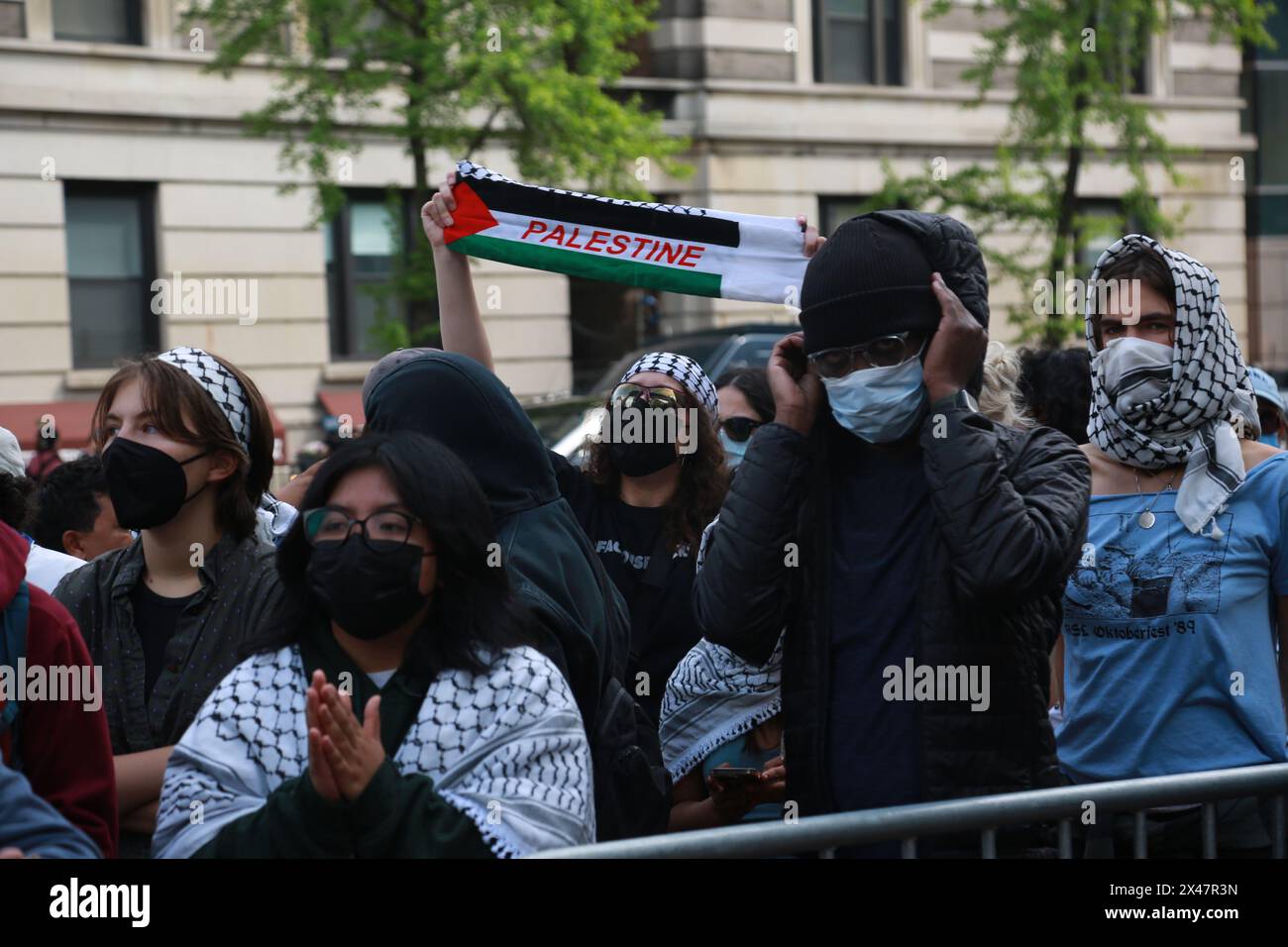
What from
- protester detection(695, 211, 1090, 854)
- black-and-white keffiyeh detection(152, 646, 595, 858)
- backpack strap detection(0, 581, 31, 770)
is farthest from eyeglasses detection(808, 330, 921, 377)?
backpack strap detection(0, 581, 31, 770)

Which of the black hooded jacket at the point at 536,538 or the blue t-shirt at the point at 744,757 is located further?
the blue t-shirt at the point at 744,757

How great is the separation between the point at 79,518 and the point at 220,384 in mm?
2152

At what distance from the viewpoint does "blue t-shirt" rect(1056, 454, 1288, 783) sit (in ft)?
13.2

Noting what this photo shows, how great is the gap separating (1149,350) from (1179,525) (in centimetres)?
45

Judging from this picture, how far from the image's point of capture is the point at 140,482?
158 inches

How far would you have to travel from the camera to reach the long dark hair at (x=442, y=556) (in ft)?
10.2

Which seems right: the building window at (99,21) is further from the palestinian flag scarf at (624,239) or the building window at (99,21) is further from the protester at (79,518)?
the palestinian flag scarf at (624,239)

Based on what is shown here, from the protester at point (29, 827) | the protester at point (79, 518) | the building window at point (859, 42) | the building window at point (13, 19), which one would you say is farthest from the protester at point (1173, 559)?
the building window at point (859, 42)

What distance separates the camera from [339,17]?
16969mm

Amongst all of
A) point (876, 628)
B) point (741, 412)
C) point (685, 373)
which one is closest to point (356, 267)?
→ point (741, 412)

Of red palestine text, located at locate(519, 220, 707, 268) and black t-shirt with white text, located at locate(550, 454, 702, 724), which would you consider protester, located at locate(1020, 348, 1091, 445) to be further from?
red palestine text, located at locate(519, 220, 707, 268)

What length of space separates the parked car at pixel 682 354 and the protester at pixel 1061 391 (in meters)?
4.52

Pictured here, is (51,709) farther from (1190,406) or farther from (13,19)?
(13,19)
